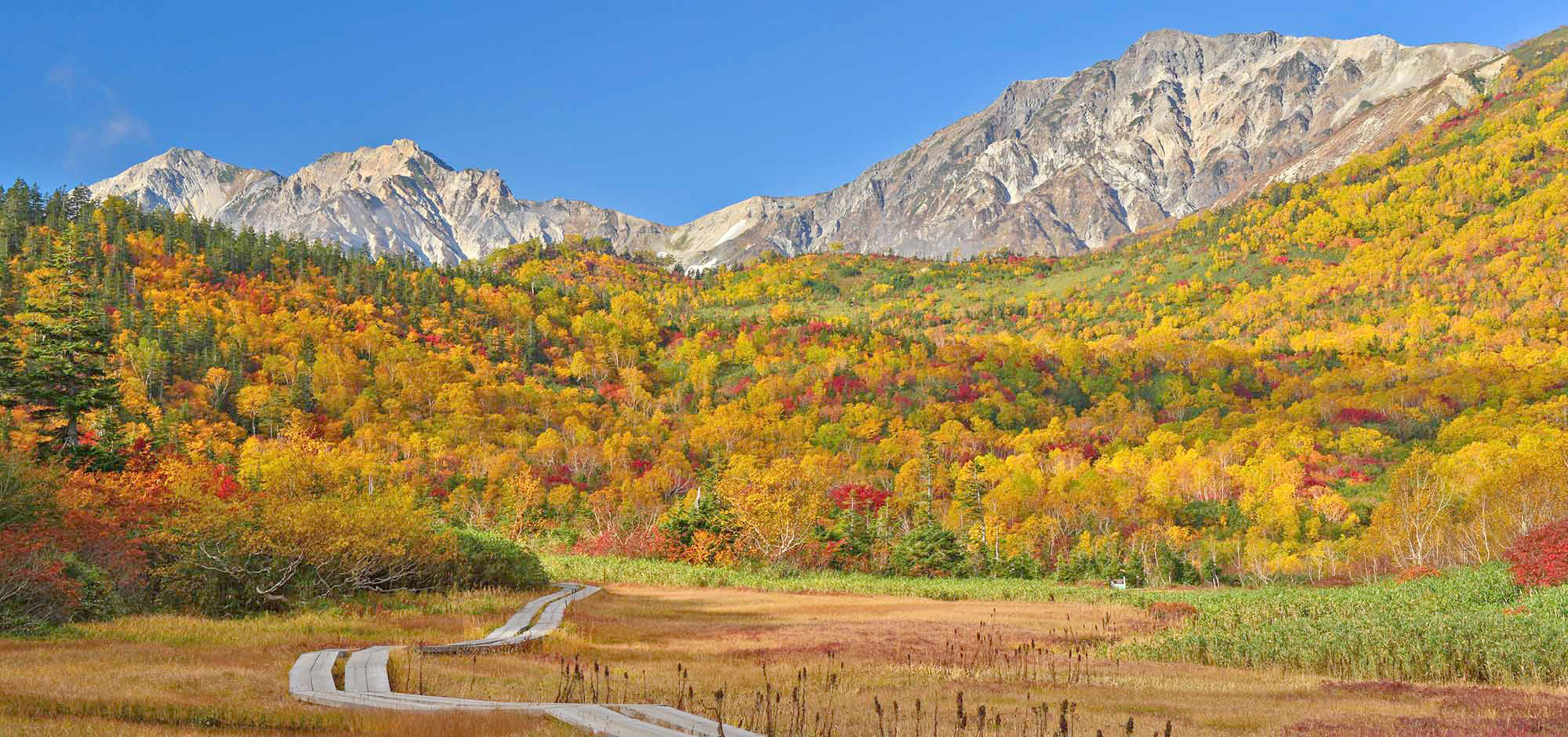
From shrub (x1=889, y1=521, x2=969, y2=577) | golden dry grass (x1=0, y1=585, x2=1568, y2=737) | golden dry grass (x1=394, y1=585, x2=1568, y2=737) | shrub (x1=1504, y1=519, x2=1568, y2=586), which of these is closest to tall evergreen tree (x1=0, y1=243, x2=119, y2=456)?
golden dry grass (x1=0, y1=585, x2=1568, y2=737)

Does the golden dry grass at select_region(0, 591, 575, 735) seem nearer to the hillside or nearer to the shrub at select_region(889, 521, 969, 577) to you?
the hillside

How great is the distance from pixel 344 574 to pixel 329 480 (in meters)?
24.0

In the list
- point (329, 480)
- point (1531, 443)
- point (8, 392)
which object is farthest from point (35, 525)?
point (1531, 443)

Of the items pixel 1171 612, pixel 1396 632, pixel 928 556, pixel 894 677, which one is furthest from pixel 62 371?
pixel 928 556

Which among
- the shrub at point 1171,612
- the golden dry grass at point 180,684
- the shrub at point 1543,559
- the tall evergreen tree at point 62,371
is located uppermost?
the tall evergreen tree at point 62,371

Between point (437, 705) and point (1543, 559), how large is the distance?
4613 cm

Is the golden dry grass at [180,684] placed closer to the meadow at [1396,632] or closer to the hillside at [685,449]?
the hillside at [685,449]

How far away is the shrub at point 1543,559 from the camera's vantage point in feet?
125

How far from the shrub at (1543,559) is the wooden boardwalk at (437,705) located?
40601 mm

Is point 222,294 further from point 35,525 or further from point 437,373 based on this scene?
point 35,525

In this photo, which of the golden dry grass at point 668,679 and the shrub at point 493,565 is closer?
the golden dry grass at point 668,679

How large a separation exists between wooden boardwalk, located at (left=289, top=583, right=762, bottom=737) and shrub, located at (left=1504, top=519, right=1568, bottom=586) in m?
40.6

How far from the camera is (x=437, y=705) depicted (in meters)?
15.0

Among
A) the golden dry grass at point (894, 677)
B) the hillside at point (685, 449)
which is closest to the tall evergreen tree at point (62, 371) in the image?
the hillside at point (685, 449)
